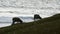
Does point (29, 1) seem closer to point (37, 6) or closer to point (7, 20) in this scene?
point (37, 6)

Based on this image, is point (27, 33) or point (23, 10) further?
point (23, 10)

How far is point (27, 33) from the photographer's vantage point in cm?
33

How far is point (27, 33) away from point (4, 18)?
23.4 inches

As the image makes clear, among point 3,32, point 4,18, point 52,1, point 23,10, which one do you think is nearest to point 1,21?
point 4,18

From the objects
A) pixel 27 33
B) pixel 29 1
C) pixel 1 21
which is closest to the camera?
pixel 27 33

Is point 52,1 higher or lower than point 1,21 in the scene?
higher

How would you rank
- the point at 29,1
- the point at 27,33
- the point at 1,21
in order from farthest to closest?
1. the point at 29,1
2. the point at 1,21
3. the point at 27,33

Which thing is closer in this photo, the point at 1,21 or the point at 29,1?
the point at 1,21

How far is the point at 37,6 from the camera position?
0.98 meters

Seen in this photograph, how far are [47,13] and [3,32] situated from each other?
0.61m

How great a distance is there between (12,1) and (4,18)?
5.9 inches

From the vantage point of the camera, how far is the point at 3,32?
1.26ft

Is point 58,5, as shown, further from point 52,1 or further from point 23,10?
point 23,10

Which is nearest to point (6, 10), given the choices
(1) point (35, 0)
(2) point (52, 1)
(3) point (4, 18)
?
(3) point (4, 18)
